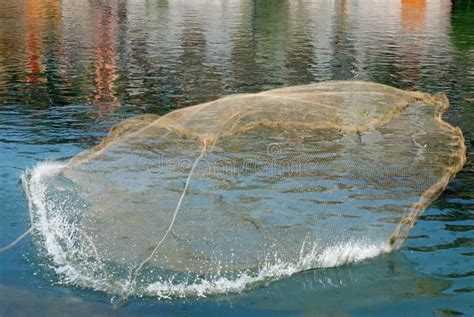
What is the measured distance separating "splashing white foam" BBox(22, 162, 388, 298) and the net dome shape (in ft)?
0.08

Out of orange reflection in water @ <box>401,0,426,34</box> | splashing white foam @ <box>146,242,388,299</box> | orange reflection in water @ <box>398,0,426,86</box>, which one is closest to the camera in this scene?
splashing white foam @ <box>146,242,388,299</box>

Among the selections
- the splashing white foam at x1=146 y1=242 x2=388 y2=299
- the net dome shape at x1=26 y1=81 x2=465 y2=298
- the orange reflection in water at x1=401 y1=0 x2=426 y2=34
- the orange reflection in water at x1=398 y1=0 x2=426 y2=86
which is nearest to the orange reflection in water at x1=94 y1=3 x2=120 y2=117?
the net dome shape at x1=26 y1=81 x2=465 y2=298

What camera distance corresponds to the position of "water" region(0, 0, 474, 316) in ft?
36.3

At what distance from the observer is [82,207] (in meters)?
12.7

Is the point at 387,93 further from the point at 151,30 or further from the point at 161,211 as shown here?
the point at 151,30

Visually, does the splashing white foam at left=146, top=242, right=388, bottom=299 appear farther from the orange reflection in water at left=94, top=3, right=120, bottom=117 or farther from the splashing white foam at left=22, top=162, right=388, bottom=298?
the orange reflection in water at left=94, top=3, right=120, bottom=117

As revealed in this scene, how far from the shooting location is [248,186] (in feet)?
48.1

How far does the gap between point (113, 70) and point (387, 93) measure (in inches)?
781

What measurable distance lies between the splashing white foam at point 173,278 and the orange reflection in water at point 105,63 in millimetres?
11508

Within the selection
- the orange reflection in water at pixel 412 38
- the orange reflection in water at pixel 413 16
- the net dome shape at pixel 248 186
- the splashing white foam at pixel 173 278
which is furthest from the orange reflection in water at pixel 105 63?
the orange reflection in water at pixel 413 16

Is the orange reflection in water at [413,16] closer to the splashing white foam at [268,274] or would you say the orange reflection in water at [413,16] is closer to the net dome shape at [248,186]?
the net dome shape at [248,186]

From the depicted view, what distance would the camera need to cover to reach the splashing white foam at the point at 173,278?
10859 millimetres

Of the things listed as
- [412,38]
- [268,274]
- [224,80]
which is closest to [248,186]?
[268,274]

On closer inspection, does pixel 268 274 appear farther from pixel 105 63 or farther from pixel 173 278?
pixel 105 63
